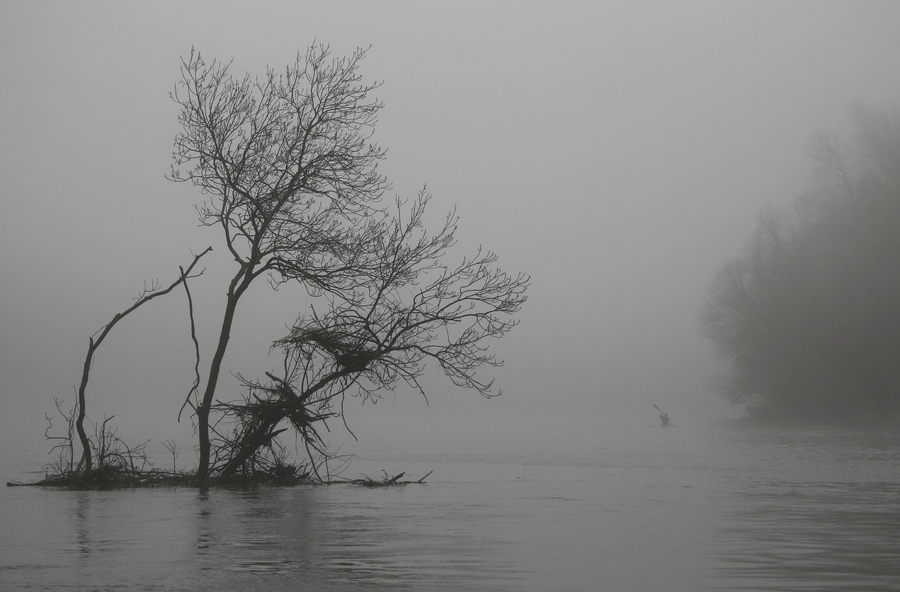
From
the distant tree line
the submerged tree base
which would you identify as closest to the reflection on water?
the submerged tree base

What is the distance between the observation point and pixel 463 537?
11.8 metres

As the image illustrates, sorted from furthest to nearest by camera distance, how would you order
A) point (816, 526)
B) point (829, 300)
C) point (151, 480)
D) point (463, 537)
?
point (829, 300) → point (151, 480) → point (816, 526) → point (463, 537)

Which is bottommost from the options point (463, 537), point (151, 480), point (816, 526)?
point (816, 526)

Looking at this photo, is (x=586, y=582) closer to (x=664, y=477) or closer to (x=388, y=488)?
(x=388, y=488)

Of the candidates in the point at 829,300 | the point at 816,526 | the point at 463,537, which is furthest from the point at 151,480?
the point at 829,300

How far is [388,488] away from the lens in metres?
20.7

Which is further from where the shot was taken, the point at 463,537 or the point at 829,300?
the point at 829,300

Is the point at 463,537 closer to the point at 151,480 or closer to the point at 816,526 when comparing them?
the point at 816,526

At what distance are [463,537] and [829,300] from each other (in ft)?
179

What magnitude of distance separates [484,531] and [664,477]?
14.6 metres

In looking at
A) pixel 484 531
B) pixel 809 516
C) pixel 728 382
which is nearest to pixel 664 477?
pixel 809 516

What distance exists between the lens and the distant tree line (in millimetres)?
56344

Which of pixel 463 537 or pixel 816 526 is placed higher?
pixel 463 537

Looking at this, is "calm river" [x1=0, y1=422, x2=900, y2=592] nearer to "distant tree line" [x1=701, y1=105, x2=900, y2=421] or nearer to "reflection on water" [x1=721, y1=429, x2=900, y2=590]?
"reflection on water" [x1=721, y1=429, x2=900, y2=590]
